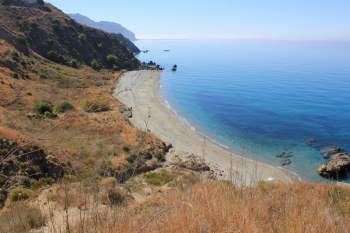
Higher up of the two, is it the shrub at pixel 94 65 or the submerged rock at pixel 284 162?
the shrub at pixel 94 65

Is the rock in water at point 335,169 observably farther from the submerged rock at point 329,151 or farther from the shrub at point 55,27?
the shrub at point 55,27

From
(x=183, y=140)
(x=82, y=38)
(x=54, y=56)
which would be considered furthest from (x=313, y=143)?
(x=82, y=38)

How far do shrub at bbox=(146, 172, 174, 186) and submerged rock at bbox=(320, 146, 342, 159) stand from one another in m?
18.9

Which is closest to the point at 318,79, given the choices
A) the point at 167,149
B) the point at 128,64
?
the point at 128,64

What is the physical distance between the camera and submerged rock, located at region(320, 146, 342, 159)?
26125mm

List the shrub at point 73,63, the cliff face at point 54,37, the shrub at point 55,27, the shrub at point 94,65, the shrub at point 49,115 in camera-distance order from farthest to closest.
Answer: the shrub at point 55,27 → the shrub at point 94,65 → the shrub at point 73,63 → the cliff face at point 54,37 → the shrub at point 49,115

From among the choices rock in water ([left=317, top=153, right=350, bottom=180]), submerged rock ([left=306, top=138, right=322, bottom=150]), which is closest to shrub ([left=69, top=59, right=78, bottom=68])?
submerged rock ([left=306, top=138, right=322, bottom=150])

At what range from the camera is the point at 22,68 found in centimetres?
4150

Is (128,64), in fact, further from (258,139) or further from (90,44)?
(258,139)

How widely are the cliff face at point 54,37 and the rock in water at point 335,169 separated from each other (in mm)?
58460

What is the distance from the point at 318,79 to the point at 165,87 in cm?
4655

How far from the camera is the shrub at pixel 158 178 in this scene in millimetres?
15898

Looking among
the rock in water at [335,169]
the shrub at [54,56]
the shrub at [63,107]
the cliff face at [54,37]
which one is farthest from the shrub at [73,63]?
the rock in water at [335,169]

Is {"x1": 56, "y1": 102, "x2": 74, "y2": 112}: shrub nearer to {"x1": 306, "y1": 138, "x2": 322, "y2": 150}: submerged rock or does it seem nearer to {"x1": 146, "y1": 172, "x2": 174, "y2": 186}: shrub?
{"x1": 146, "y1": 172, "x2": 174, "y2": 186}: shrub
